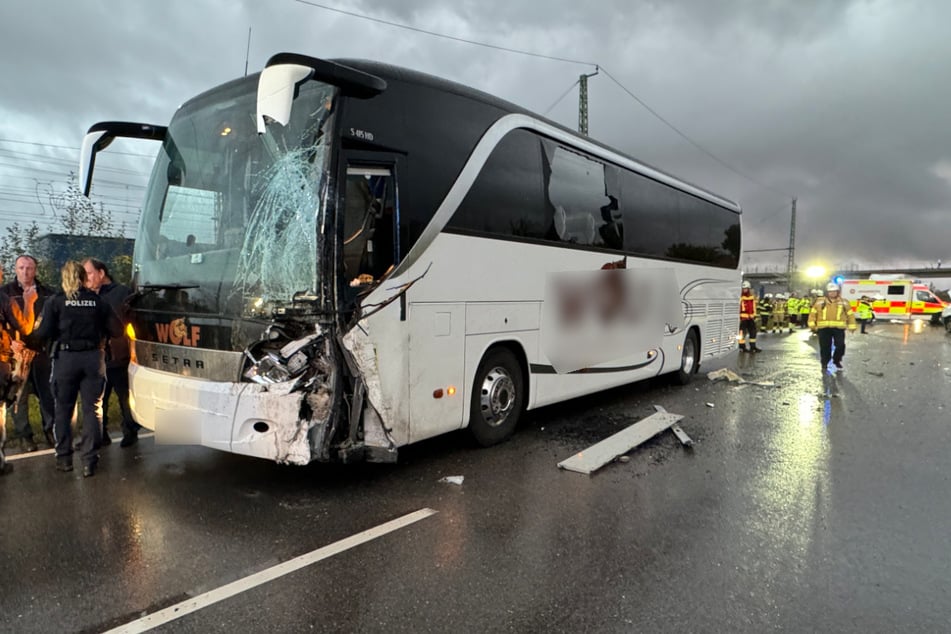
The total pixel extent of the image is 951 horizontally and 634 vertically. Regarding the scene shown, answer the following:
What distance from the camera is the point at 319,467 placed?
17.0ft

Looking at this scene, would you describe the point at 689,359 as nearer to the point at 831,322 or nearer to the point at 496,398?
the point at 831,322

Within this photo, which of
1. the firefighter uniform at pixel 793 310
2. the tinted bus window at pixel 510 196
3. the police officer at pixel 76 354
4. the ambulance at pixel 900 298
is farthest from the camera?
the ambulance at pixel 900 298

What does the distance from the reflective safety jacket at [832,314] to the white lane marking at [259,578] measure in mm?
11020

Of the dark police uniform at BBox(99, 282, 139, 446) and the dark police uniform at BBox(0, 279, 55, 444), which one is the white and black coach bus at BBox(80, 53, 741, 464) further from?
the dark police uniform at BBox(0, 279, 55, 444)

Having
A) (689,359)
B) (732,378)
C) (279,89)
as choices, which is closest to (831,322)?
(732,378)

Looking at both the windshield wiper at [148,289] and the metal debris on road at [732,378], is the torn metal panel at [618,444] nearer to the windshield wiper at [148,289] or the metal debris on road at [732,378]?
the windshield wiper at [148,289]

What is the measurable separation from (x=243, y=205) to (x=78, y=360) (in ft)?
7.02

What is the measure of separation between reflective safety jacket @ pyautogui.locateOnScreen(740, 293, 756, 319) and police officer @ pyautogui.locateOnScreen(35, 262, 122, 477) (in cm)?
1495

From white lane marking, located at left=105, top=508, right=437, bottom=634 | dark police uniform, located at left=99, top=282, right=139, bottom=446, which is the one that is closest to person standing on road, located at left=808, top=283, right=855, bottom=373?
white lane marking, located at left=105, top=508, right=437, bottom=634

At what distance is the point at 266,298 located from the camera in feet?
13.5

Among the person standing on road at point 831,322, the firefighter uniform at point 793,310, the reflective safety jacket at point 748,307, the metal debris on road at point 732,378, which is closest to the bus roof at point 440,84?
the metal debris on road at point 732,378

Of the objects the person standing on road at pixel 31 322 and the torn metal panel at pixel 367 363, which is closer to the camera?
the torn metal panel at pixel 367 363

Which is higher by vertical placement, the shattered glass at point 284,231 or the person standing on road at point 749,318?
the shattered glass at point 284,231

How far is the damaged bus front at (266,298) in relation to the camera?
4043mm
